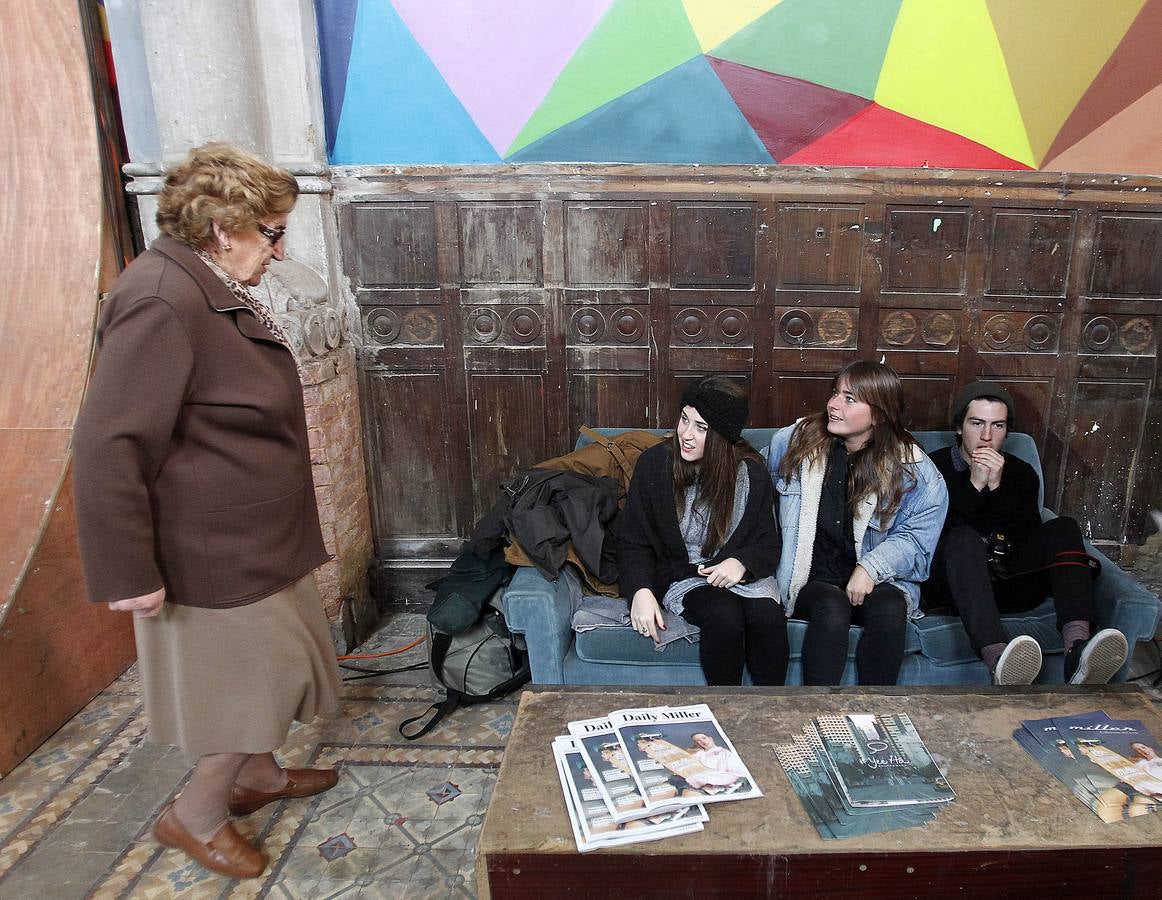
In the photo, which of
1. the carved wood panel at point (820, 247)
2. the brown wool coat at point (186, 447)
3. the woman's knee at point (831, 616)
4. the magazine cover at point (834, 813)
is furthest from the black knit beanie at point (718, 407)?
the brown wool coat at point (186, 447)

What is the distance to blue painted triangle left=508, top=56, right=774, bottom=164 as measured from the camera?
3.11m

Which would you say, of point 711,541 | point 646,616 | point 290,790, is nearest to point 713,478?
point 711,541

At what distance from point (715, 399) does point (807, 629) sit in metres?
0.78

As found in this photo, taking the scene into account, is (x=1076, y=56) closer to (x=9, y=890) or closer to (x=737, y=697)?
(x=737, y=697)

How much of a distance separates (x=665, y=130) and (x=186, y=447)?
227 centimetres

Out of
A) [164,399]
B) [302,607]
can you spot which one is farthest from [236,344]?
[302,607]

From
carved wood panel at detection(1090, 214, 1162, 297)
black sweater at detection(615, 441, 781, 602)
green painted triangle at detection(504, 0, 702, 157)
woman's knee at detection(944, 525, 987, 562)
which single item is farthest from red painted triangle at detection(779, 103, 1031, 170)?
woman's knee at detection(944, 525, 987, 562)

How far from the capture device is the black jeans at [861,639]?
240 cm

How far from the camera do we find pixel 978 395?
2.79 meters

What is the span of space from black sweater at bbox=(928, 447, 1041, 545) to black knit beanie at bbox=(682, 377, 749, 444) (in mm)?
908

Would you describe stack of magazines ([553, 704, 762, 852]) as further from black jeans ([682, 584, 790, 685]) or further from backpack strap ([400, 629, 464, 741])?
backpack strap ([400, 629, 464, 741])

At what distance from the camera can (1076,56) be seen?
3.06 m

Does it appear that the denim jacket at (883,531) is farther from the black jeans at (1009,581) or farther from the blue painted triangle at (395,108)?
the blue painted triangle at (395,108)

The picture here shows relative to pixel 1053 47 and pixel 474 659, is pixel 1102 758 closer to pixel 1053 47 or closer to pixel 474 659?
pixel 474 659
